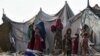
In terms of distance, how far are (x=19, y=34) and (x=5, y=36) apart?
0.47 meters

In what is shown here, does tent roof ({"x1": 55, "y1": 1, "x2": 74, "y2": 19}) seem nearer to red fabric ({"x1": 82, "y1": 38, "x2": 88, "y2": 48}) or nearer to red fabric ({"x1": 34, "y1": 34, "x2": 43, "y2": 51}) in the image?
red fabric ({"x1": 34, "y1": 34, "x2": 43, "y2": 51})

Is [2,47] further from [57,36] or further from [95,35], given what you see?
[95,35]

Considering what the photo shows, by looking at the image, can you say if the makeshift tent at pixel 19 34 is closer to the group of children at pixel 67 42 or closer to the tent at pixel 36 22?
the tent at pixel 36 22

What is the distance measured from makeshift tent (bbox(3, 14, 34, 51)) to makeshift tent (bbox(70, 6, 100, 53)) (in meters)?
1.65

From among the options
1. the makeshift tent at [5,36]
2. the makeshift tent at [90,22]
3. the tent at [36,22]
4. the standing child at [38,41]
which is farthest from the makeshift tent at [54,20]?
the makeshift tent at [5,36]

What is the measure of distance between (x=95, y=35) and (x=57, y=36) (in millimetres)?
1168

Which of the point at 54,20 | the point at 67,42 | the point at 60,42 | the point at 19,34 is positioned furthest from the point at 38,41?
the point at 19,34

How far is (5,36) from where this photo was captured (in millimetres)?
16000

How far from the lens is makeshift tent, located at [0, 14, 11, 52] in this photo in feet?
52.4

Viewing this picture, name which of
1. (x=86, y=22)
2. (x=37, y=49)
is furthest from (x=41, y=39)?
(x=86, y=22)

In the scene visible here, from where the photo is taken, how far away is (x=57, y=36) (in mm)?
15031

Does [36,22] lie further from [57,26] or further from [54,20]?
[57,26]

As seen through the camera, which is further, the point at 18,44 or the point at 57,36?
the point at 18,44

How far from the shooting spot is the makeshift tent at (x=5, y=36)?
1598cm
